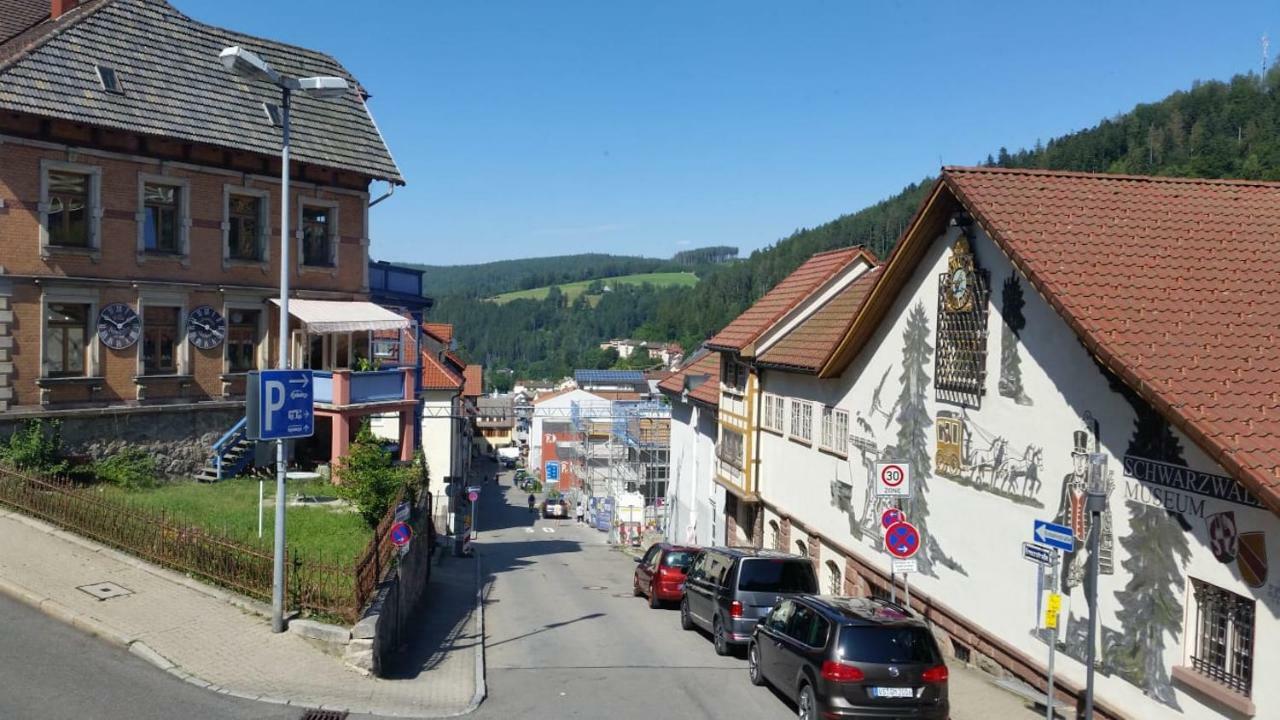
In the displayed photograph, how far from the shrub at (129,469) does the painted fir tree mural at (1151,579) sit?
2105 centimetres

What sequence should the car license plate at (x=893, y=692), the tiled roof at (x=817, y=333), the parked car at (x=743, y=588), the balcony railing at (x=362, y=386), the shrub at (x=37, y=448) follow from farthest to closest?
the balcony railing at (x=362, y=386) → the tiled roof at (x=817, y=333) → the shrub at (x=37, y=448) → the parked car at (x=743, y=588) → the car license plate at (x=893, y=692)

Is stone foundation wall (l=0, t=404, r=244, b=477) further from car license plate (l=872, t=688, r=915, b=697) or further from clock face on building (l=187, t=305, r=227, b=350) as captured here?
car license plate (l=872, t=688, r=915, b=697)

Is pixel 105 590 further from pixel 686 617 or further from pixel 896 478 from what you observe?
pixel 896 478

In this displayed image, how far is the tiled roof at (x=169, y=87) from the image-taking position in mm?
23438

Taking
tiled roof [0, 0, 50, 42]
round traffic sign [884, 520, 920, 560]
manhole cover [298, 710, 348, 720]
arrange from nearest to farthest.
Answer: manhole cover [298, 710, 348, 720] → round traffic sign [884, 520, 920, 560] → tiled roof [0, 0, 50, 42]

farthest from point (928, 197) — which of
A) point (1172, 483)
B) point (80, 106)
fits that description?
point (80, 106)

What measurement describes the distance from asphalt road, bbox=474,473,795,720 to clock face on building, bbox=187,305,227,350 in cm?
986

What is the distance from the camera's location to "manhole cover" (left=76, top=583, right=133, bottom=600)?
1508 cm

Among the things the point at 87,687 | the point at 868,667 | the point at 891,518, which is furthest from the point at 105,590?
the point at 891,518

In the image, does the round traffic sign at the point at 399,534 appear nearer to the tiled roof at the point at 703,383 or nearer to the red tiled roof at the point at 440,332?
the tiled roof at the point at 703,383

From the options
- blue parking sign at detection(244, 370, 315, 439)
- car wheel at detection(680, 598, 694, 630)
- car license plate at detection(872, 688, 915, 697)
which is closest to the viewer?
car license plate at detection(872, 688, 915, 697)

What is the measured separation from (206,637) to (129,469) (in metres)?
12.3

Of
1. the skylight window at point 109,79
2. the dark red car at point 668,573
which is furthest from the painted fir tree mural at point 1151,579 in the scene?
the skylight window at point 109,79

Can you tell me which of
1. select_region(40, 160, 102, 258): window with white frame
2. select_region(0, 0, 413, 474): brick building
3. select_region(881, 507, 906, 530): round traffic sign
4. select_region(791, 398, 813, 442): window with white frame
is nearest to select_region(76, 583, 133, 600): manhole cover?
select_region(0, 0, 413, 474): brick building
